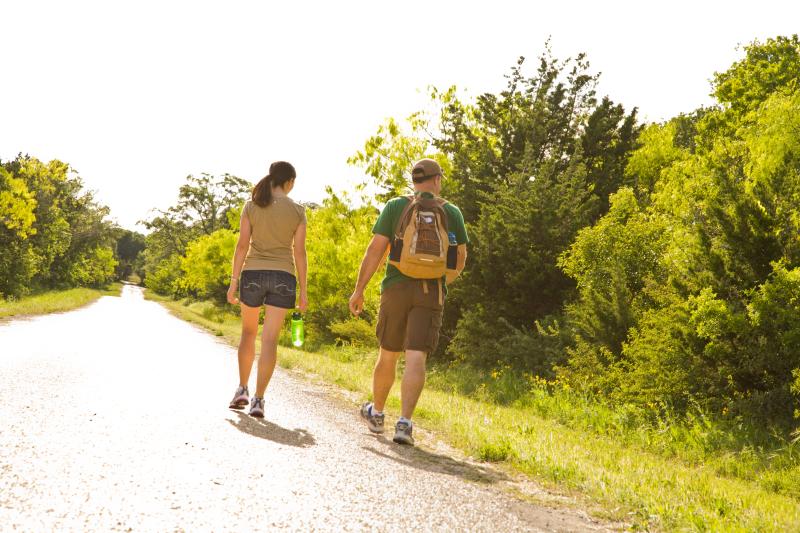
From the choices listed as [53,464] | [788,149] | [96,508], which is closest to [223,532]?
[96,508]

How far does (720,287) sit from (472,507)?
20.4ft

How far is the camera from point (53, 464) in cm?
334

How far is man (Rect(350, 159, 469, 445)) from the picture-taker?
492 centimetres

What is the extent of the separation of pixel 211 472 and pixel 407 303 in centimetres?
204

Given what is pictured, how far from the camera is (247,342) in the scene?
5.81 metres

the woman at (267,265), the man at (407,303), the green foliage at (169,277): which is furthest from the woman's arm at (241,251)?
the green foliage at (169,277)

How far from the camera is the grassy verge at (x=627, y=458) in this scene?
138 inches

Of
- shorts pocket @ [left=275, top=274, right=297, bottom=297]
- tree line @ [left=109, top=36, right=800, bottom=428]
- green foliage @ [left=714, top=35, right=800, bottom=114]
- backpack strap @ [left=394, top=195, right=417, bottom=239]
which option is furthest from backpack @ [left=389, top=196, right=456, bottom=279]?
green foliage @ [left=714, top=35, right=800, bottom=114]

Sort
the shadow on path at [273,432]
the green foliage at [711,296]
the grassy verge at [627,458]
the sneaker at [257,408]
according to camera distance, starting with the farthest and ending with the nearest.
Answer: the green foliage at [711,296]
the sneaker at [257,408]
the shadow on path at [273,432]
the grassy verge at [627,458]

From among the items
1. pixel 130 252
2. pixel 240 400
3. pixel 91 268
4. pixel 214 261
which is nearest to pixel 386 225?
pixel 240 400

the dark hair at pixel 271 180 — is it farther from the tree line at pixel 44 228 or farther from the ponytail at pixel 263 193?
the tree line at pixel 44 228

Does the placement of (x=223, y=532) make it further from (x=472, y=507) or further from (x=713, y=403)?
(x=713, y=403)

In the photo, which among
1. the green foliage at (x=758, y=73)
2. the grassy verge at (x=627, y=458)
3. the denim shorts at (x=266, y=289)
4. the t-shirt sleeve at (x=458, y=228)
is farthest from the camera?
the green foliage at (x=758, y=73)

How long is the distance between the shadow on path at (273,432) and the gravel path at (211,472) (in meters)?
0.02
